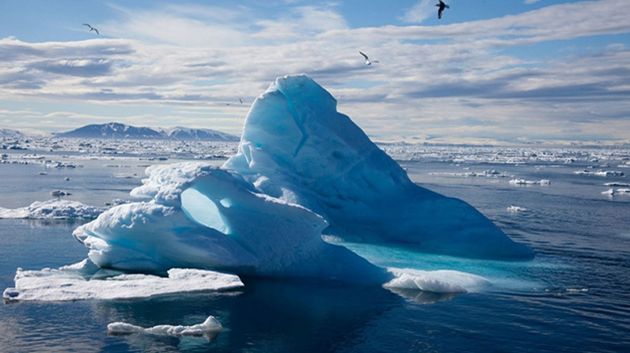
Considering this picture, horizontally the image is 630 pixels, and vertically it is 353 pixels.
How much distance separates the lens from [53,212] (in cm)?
3159

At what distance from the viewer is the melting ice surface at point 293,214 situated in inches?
781

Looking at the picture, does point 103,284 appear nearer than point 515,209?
Yes

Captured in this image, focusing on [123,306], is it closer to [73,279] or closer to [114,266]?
[73,279]

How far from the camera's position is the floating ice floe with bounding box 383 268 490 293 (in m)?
19.3

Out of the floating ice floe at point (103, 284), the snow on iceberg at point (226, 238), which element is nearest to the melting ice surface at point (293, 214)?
the snow on iceberg at point (226, 238)

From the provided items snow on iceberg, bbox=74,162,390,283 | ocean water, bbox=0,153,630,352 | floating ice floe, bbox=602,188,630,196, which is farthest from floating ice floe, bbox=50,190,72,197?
floating ice floe, bbox=602,188,630,196

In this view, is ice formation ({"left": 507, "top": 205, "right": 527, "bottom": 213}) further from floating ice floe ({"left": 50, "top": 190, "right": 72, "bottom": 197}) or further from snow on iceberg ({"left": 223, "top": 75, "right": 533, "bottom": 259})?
floating ice floe ({"left": 50, "top": 190, "right": 72, "bottom": 197})

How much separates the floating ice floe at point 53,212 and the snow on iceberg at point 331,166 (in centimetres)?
962

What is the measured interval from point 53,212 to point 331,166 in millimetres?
14917

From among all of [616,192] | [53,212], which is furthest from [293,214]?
[616,192]

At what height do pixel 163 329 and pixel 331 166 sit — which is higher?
pixel 331 166

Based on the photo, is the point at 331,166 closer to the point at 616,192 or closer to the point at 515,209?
the point at 515,209

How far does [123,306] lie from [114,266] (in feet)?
14.6

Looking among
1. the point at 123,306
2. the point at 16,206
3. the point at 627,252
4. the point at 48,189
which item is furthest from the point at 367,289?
the point at 48,189
